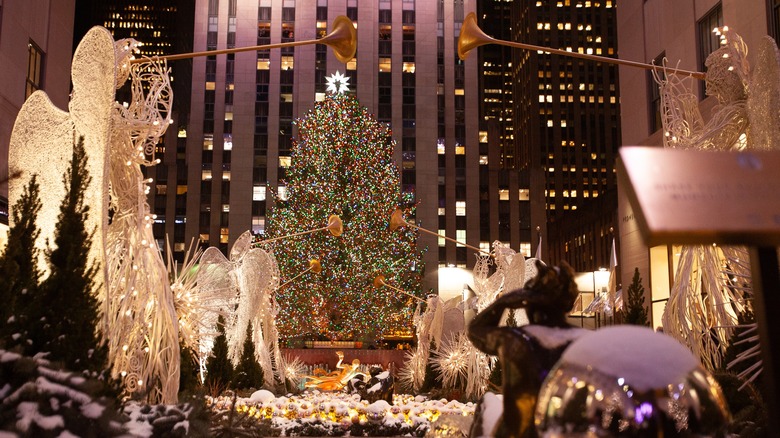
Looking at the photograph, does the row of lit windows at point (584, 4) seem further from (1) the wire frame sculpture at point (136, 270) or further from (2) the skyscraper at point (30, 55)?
(1) the wire frame sculpture at point (136, 270)

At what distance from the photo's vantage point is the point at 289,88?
6619cm

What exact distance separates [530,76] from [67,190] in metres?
130

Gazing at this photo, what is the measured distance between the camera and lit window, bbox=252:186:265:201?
212 ft

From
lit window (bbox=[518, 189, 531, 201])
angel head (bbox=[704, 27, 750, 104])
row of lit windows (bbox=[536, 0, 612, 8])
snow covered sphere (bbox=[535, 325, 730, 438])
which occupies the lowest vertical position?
snow covered sphere (bbox=[535, 325, 730, 438])

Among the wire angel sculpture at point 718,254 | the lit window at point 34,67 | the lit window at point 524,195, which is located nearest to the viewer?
the wire angel sculpture at point 718,254

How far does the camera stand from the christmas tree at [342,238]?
136 feet

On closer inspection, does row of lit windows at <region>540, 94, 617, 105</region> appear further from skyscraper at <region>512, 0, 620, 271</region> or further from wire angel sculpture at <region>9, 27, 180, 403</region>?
wire angel sculpture at <region>9, 27, 180, 403</region>

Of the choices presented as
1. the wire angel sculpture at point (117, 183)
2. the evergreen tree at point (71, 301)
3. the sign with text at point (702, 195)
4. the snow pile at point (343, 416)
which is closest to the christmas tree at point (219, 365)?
the snow pile at point (343, 416)

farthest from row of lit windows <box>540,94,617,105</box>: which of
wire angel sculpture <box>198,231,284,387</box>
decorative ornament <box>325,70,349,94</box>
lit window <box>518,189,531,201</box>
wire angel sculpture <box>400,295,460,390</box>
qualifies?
wire angel sculpture <box>198,231,284,387</box>

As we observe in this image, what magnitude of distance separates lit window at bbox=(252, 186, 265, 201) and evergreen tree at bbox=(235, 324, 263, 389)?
Answer: 47.5 meters

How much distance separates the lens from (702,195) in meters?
2.26

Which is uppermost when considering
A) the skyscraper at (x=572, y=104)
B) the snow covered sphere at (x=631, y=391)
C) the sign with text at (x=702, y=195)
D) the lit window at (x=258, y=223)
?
the skyscraper at (x=572, y=104)

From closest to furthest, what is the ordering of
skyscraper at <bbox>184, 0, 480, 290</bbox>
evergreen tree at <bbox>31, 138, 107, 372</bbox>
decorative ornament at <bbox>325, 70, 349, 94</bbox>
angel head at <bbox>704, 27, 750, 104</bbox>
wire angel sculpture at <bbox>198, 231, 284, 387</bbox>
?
evergreen tree at <bbox>31, 138, 107, 372</bbox> < angel head at <bbox>704, 27, 750, 104</bbox> < wire angel sculpture at <bbox>198, 231, 284, 387</bbox> < decorative ornament at <bbox>325, 70, 349, 94</bbox> < skyscraper at <bbox>184, 0, 480, 290</bbox>

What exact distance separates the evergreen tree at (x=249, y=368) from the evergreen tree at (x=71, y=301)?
35.9 feet
